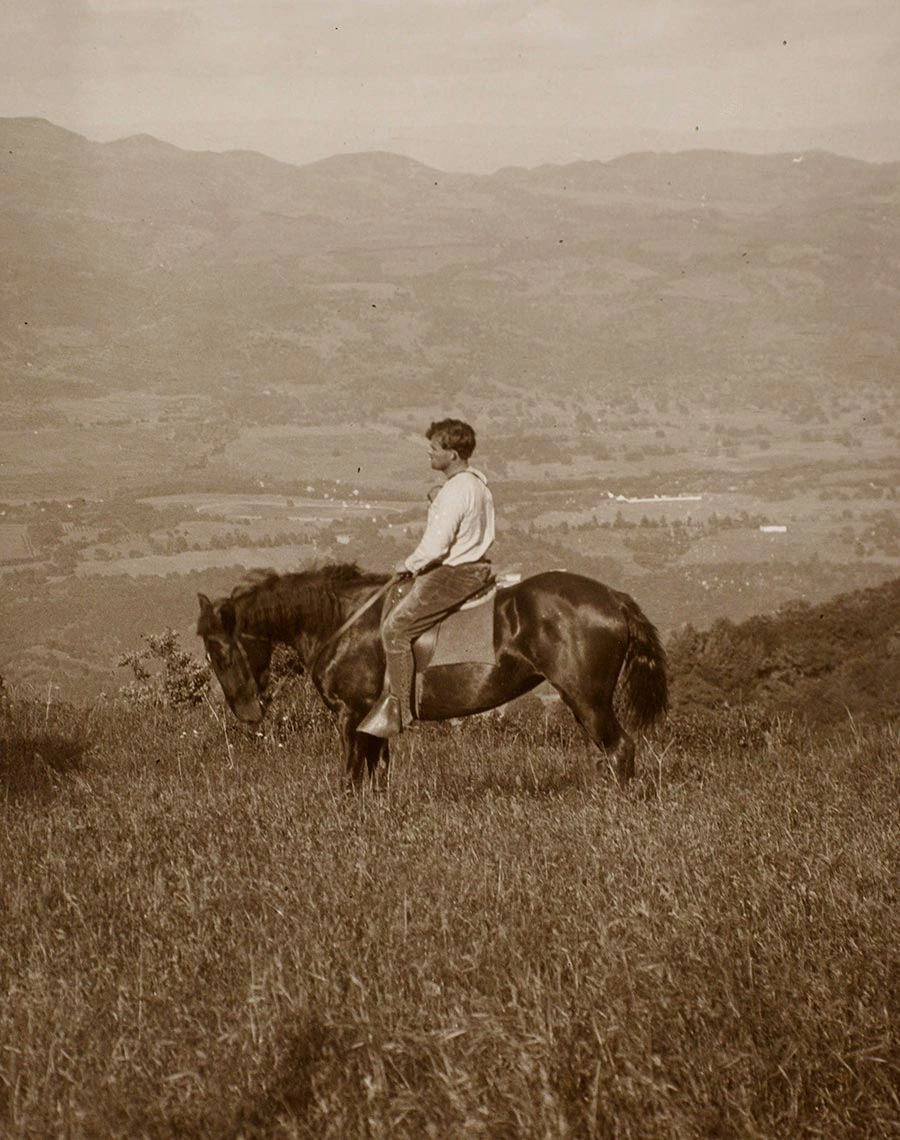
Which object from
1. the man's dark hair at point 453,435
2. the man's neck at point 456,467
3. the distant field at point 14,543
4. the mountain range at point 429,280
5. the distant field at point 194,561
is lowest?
the distant field at point 194,561

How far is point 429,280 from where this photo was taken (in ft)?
165

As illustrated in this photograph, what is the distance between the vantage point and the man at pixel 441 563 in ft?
23.1

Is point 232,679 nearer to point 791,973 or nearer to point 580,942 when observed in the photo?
point 580,942

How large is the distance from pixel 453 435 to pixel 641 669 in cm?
180

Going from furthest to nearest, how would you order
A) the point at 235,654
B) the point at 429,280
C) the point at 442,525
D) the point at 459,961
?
the point at 429,280 → the point at 235,654 → the point at 442,525 → the point at 459,961

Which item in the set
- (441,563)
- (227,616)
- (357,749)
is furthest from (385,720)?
(227,616)

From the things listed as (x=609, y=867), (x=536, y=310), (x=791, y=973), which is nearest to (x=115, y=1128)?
(x=791, y=973)

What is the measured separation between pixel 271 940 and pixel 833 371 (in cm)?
5136

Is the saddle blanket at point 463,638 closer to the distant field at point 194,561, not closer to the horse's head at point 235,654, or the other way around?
the horse's head at point 235,654

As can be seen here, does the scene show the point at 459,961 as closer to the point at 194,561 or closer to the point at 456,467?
the point at 456,467

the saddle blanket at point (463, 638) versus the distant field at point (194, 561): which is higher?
the saddle blanket at point (463, 638)

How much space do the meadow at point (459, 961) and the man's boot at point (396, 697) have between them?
0.42 metres

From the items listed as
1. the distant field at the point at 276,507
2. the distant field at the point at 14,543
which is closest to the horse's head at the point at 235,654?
the distant field at the point at 14,543

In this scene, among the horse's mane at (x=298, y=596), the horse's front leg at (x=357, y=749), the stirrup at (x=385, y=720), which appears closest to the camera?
the stirrup at (x=385, y=720)
